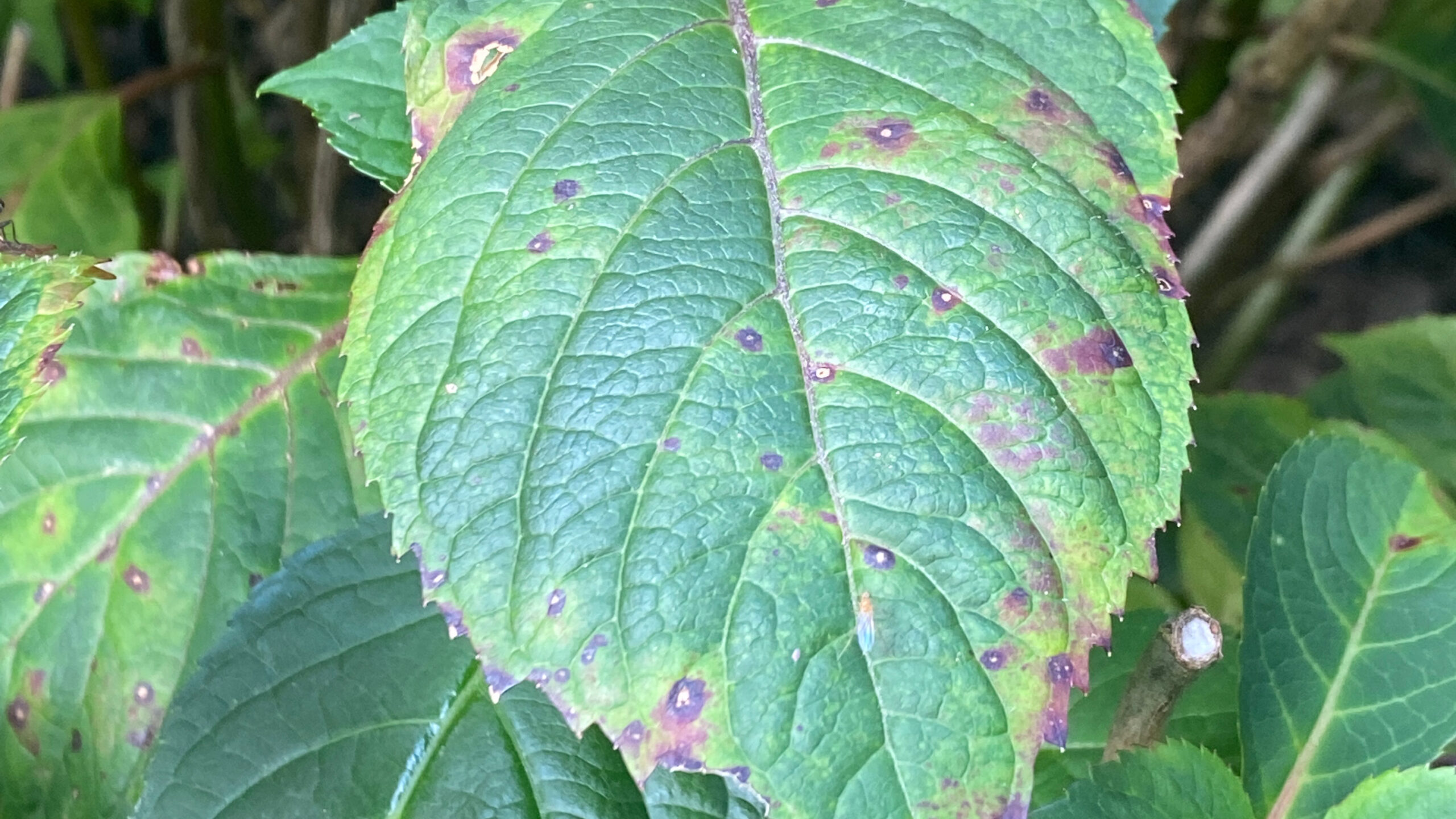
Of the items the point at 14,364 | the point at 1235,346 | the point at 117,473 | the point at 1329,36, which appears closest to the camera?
the point at 14,364

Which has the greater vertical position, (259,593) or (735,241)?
(735,241)

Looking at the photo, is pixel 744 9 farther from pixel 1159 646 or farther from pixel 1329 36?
pixel 1329 36

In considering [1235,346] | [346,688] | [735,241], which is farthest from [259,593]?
[1235,346]

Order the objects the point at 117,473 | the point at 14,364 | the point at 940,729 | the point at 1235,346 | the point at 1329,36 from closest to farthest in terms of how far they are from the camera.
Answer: the point at 940,729, the point at 14,364, the point at 117,473, the point at 1329,36, the point at 1235,346

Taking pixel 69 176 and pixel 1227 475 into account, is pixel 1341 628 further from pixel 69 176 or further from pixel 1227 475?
pixel 69 176

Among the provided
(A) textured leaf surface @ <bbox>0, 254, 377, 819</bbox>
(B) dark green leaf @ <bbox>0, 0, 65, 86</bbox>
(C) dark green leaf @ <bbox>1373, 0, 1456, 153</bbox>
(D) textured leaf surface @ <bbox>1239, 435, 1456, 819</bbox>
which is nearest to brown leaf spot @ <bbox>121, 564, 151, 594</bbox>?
(A) textured leaf surface @ <bbox>0, 254, 377, 819</bbox>

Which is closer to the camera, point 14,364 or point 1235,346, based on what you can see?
point 14,364

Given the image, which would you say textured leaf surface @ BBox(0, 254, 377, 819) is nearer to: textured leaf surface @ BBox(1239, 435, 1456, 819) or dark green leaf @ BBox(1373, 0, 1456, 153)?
textured leaf surface @ BBox(1239, 435, 1456, 819)
